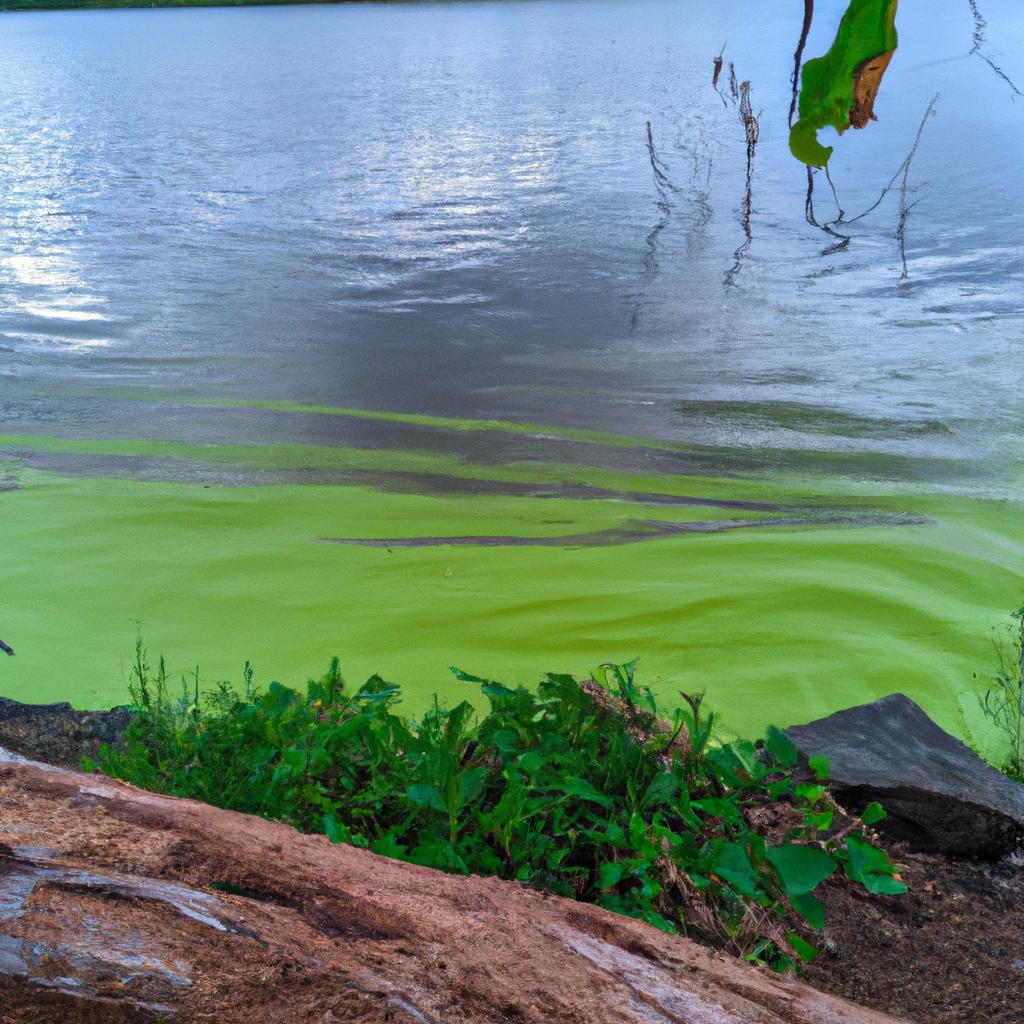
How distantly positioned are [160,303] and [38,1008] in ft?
16.1

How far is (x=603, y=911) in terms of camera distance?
133cm

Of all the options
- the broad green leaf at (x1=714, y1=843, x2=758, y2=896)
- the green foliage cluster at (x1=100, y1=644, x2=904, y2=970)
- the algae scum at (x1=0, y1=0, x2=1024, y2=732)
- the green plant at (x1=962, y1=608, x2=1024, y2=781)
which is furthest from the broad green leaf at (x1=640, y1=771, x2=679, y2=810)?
the green plant at (x1=962, y1=608, x2=1024, y2=781)

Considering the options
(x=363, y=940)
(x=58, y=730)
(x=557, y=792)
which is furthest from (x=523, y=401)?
(x=363, y=940)

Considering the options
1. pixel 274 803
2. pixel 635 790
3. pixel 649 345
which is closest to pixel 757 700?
pixel 635 790

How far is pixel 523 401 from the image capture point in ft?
13.4

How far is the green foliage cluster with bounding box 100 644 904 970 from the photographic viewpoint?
57.9 inches

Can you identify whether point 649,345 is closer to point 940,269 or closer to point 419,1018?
point 940,269

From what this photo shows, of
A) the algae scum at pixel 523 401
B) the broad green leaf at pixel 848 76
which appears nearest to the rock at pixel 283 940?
the algae scum at pixel 523 401

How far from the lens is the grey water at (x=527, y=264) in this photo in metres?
4.01

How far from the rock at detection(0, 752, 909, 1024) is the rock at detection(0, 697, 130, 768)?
554 mm

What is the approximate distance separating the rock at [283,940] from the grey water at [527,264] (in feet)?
8.05

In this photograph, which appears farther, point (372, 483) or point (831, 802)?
point (372, 483)

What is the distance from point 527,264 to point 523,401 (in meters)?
2.04

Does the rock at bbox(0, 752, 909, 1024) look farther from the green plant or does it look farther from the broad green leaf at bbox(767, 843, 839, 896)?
the green plant
